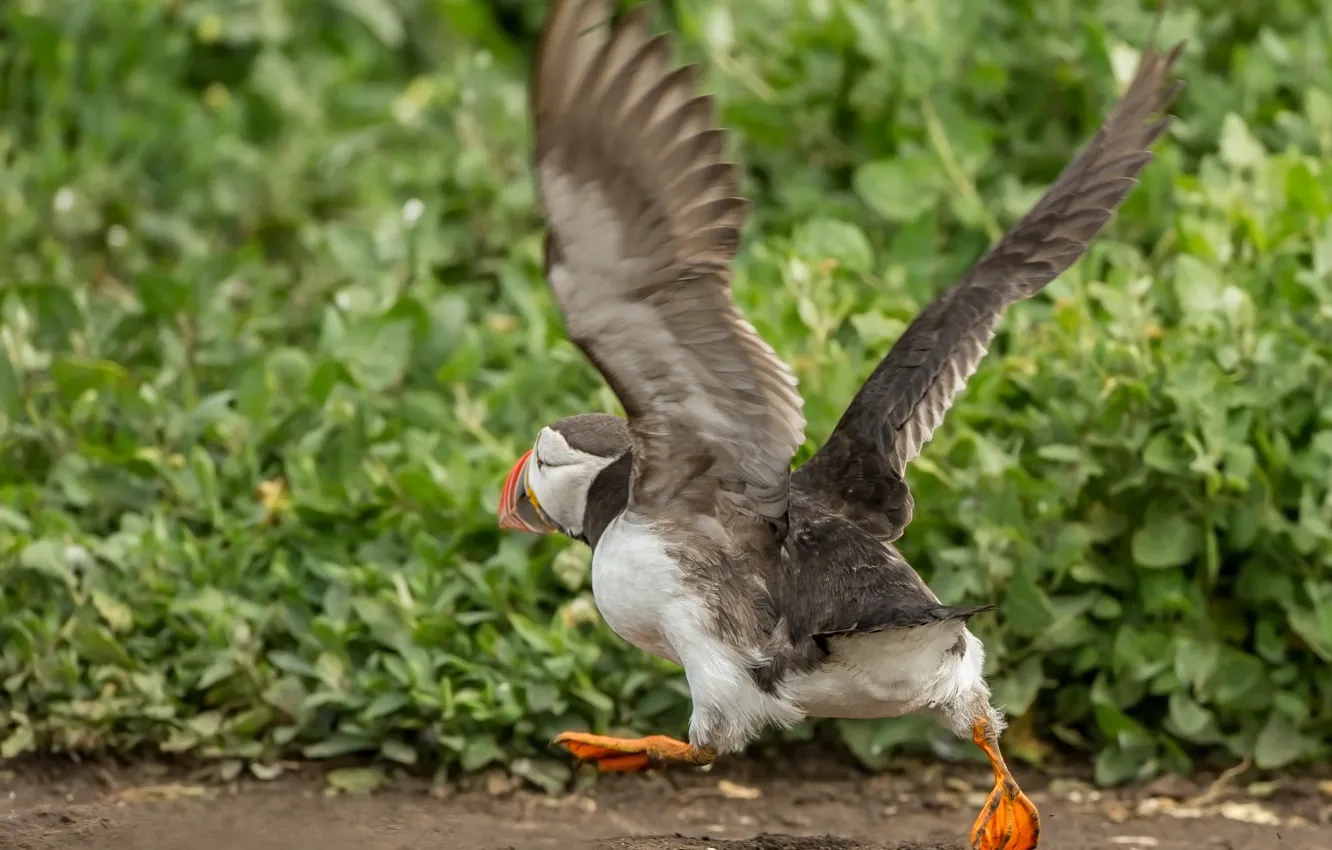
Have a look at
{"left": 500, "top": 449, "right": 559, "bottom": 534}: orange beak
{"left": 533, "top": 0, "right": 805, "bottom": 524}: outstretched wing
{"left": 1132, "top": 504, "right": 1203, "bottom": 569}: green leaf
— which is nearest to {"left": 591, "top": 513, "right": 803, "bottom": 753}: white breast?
{"left": 533, "top": 0, "right": 805, "bottom": 524}: outstretched wing

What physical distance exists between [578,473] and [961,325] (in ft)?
3.74

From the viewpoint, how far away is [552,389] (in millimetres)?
6309

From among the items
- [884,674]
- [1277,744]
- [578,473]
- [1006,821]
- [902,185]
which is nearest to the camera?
[884,674]

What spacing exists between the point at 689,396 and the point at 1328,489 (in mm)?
2192

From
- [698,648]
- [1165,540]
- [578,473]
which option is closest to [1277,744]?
[1165,540]

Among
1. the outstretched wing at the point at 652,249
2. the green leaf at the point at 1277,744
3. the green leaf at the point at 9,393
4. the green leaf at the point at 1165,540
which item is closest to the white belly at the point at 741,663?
the outstretched wing at the point at 652,249

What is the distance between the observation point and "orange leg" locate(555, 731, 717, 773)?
14.5 ft

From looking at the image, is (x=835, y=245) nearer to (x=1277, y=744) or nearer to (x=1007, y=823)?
(x=1277, y=744)

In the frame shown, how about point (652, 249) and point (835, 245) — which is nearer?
point (652, 249)

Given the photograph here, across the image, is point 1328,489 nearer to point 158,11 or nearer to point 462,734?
point 462,734

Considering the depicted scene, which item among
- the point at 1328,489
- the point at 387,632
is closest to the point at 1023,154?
the point at 1328,489

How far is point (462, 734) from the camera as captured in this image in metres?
5.32

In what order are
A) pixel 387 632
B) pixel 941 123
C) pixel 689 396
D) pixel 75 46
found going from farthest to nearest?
pixel 75 46 < pixel 941 123 < pixel 387 632 < pixel 689 396

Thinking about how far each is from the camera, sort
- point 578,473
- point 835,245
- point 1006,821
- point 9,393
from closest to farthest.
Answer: point 1006,821, point 578,473, point 9,393, point 835,245
